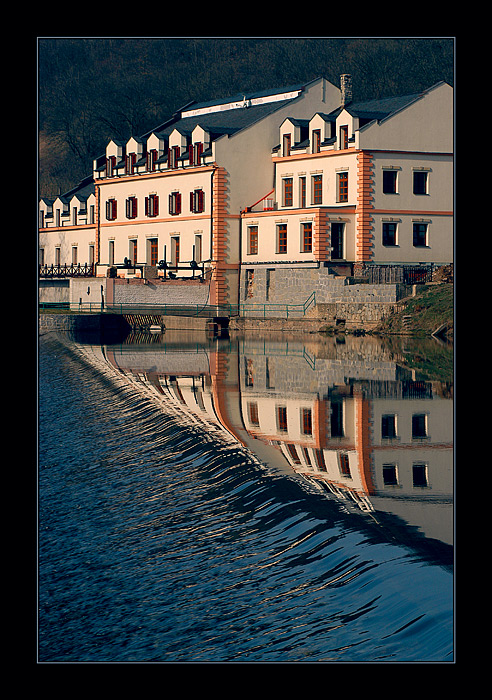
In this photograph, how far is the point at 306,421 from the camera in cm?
2420

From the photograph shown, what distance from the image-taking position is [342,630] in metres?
10.8

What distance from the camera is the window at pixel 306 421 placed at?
2294 cm

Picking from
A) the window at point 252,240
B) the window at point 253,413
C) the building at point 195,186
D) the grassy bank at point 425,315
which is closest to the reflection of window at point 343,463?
the window at point 253,413

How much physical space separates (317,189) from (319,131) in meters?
3.42

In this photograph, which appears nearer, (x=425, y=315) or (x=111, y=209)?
(x=425, y=315)

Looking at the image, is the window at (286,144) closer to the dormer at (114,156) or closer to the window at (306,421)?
the dormer at (114,156)

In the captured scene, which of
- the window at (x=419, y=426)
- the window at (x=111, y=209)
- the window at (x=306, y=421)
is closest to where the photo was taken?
the window at (x=419, y=426)

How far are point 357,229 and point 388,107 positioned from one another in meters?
8.54

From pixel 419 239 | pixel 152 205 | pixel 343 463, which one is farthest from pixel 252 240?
pixel 343 463

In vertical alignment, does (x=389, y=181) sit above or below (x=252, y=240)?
above

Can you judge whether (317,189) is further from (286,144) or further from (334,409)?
(334,409)

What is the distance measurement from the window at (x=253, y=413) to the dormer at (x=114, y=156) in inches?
1999

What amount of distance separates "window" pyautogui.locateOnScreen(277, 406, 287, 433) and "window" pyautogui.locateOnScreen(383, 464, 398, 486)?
4.61 metres
